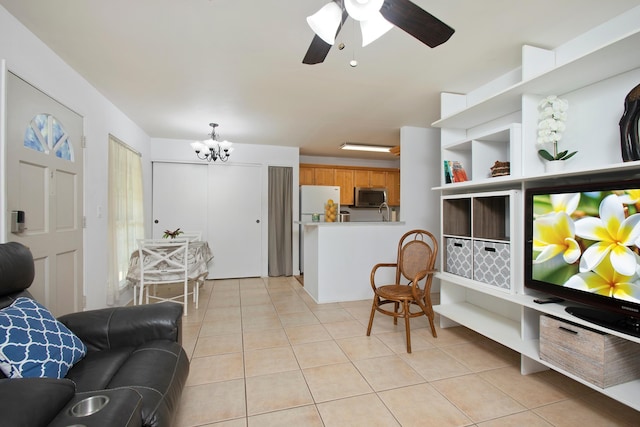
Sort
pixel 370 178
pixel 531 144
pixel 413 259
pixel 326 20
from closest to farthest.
Answer: pixel 326 20 → pixel 531 144 → pixel 413 259 → pixel 370 178

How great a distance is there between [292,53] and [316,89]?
681 mm

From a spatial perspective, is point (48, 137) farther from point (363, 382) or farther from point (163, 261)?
point (363, 382)

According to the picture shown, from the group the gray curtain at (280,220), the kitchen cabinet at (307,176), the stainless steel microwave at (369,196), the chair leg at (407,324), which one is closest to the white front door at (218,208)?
the gray curtain at (280,220)

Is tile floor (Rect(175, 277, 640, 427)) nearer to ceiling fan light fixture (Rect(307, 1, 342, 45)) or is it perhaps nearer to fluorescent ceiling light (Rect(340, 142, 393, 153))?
ceiling fan light fixture (Rect(307, 1, 342, 45))

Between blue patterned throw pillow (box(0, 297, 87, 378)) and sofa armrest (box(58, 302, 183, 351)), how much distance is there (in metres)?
0.14

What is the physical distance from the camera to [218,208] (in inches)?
203

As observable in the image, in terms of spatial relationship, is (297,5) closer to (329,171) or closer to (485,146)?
(485,146)

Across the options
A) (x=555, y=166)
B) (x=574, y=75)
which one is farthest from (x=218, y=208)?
(x=574, y=75)

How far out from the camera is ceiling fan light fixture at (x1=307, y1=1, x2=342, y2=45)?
1.33 metres

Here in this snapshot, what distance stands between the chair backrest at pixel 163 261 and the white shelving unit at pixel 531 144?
2865 millimetres

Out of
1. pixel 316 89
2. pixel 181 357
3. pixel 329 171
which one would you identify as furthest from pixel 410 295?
pixel 329 171

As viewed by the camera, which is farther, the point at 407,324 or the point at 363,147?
the point at 363,147

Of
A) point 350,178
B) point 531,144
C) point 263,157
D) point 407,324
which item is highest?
point 263,157

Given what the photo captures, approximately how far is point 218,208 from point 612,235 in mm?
4865
